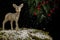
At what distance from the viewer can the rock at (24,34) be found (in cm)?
276

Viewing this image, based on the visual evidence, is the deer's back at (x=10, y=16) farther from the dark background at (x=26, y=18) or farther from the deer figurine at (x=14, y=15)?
the dark background at (x=26, y=18)

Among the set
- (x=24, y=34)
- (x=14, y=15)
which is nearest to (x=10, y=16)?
(x=14, y=15)

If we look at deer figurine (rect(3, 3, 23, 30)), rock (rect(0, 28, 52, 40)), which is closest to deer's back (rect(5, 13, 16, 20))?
deer figurine (rect(3, 3, 23, 30))

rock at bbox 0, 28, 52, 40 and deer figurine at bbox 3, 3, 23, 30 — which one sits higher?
deer figurine at bbox 3, 3, 23, 30

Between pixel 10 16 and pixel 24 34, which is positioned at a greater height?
pixel 10 16

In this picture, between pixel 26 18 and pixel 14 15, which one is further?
pixel 26 18

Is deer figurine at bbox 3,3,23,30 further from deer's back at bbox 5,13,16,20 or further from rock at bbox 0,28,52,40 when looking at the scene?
rock at bbox 0,28,52,40

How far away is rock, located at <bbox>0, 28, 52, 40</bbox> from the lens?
276 cm

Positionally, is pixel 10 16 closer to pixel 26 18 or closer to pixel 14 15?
pixel 14 15

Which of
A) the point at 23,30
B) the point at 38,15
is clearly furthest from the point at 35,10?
the point at 23,30

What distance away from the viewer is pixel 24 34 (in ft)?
9.20

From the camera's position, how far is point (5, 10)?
2.94 m

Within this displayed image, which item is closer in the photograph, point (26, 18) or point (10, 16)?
point (10, 16)

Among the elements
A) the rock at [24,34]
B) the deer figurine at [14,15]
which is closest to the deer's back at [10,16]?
the deer figurine at [14,15]
